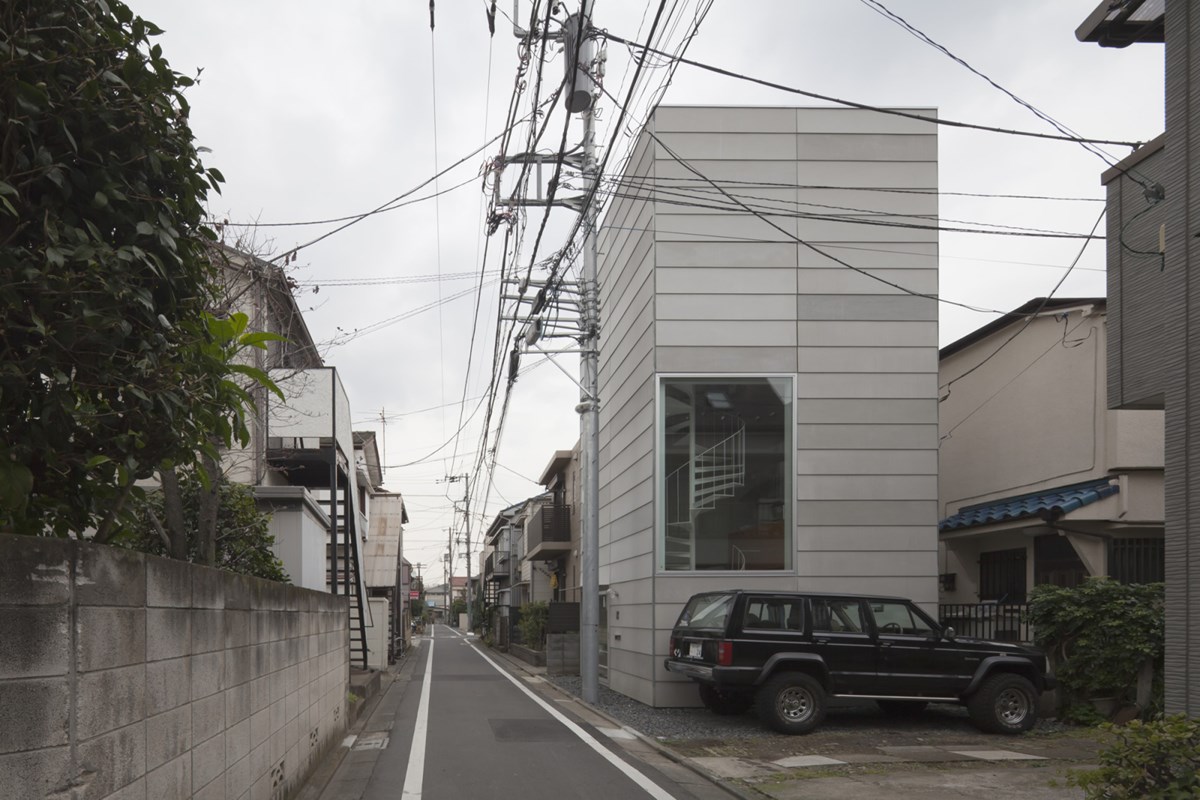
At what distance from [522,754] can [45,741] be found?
8956 millimetres

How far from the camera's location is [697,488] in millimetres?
16750

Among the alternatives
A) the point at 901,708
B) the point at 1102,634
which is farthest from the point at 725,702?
the point at 1102,634

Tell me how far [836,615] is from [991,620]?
170 inches

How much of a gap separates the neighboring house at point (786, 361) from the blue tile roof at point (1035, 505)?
1.59 metres

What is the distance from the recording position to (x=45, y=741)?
3561 mm

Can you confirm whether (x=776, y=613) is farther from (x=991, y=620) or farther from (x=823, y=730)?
(x=991, y=620)

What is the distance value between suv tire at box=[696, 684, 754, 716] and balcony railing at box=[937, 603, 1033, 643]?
10.3 ft

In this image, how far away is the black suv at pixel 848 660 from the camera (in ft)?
44.3

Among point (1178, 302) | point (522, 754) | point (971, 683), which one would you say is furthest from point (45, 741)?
point (971, 683)

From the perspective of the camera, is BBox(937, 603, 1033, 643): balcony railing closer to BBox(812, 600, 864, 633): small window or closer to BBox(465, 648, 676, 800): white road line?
BBox(812, 600, 864, 633): small window

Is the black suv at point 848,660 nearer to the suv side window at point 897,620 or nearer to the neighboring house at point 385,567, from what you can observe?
the suv side window at point 897,620

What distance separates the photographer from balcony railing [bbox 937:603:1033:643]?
16.0 metres

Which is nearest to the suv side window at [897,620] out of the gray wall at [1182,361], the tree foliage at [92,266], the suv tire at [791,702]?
the suv tire at [791,702]

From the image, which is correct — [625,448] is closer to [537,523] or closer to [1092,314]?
[1092,314]
